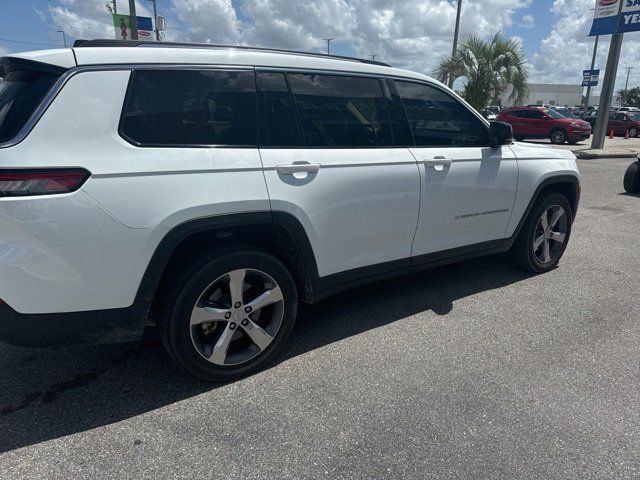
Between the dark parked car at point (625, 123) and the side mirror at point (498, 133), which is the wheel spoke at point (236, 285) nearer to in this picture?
the side mirror at point (498, 133)

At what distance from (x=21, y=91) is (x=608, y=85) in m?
20.1

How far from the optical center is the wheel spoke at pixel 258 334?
285 centimetres

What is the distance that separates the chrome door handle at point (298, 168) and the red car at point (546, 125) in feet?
65.5

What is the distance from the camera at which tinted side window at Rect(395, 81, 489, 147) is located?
140 inches

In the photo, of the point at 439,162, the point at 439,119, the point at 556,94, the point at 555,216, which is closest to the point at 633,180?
the point at 555,216

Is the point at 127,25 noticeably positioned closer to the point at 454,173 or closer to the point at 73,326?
the point at 454,173

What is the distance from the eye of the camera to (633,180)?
9.30 metres

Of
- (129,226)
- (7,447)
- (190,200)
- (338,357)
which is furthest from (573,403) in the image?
(7,447)

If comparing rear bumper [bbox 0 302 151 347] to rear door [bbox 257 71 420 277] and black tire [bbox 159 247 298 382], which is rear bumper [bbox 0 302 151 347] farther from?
rear door [bbox 257 71 420 277]

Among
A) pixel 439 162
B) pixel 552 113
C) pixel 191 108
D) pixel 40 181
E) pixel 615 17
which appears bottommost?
pixel 552 113

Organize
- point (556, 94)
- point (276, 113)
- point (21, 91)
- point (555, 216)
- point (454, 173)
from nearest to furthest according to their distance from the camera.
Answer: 1. point (21, 91)
2. point (276, 113)
3. point (454, 173)
4. point (555, 216)
5. point (556, 94)

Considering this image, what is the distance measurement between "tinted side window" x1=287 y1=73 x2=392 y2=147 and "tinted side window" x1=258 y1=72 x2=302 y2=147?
6 centimetres

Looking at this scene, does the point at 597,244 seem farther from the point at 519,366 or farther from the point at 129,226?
the point at 129,226

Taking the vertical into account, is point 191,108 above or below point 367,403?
above
